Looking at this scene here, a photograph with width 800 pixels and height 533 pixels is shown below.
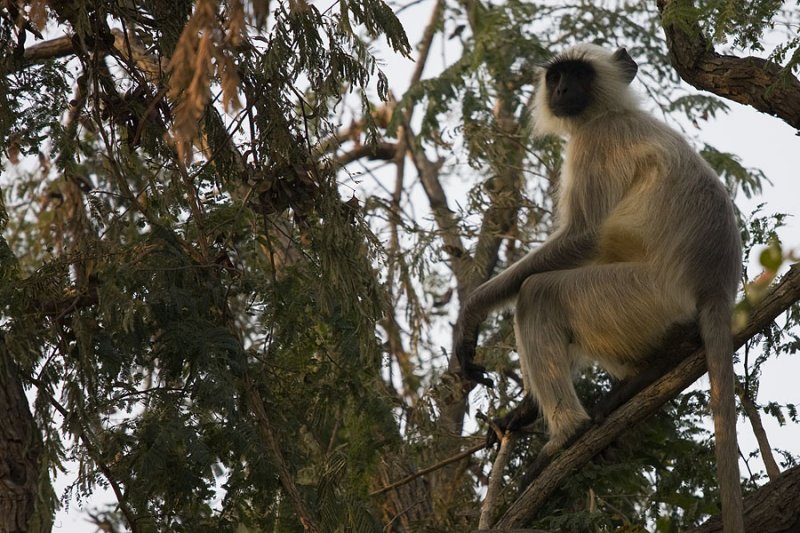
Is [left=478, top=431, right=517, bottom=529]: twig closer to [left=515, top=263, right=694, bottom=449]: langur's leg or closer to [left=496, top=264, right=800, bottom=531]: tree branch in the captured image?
[left=496, top=264, right=800, bottom=531]: tree branch

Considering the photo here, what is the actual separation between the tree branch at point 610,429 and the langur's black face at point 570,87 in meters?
1.55

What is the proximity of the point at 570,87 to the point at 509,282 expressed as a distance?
3.66 feet

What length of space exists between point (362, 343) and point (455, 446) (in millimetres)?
1889

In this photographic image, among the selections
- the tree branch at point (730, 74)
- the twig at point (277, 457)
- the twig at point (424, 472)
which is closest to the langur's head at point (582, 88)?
the tree branch at point (730, 74)

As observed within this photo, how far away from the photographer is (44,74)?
3.80 m

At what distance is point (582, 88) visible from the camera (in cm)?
508

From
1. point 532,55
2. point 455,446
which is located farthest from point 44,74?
point 532,55

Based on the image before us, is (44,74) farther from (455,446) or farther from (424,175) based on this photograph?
(424,175)

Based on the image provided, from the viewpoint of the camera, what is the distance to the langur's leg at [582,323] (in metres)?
4.25

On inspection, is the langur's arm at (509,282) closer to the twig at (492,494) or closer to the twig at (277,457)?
the twig at (492,494)

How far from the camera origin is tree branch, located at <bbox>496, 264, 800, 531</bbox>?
3.90 m

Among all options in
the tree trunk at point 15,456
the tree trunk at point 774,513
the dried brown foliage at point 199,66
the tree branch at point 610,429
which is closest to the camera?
the dried brown foliage at point 199,66

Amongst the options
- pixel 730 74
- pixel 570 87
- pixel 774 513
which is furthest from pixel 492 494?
pixel 570 87

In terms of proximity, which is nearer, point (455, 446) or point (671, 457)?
point (671, 457)
